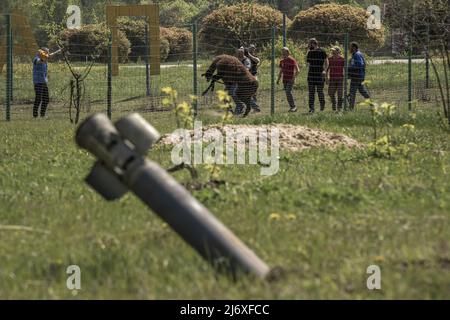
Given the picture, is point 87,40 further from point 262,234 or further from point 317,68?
point 262,234

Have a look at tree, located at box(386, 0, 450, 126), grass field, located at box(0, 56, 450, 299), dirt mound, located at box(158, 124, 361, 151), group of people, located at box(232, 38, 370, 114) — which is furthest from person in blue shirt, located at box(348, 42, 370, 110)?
grass field, located at box(0, 56, 450, 299)

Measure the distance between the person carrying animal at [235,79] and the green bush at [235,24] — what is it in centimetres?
1376

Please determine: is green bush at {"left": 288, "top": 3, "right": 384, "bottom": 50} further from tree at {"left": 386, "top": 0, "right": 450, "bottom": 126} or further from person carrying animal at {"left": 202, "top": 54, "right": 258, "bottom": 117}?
person carrying animal at {"left": 202, "top": 54, "right": 258, "bottom": 117}

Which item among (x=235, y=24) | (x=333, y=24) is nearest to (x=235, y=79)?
(x=235, y=24)

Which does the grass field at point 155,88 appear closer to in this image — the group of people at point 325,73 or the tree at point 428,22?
the group of people at point 325,73

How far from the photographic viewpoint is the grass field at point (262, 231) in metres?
5.51

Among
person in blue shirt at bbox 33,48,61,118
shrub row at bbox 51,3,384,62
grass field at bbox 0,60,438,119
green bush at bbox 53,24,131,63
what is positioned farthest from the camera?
green bush at bbox 53,24,131,63

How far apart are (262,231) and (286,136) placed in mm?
6243

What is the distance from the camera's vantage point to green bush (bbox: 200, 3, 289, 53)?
34.6 meters

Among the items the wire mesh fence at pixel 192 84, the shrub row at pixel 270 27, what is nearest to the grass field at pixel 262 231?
the wire mesh fence at pixel 192 84

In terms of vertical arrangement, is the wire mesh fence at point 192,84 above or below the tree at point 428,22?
below

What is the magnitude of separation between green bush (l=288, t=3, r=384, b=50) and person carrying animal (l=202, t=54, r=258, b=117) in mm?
15010

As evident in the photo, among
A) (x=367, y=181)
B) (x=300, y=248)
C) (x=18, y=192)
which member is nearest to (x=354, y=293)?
(x=300, y=248)

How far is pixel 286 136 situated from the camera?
42.6ft
